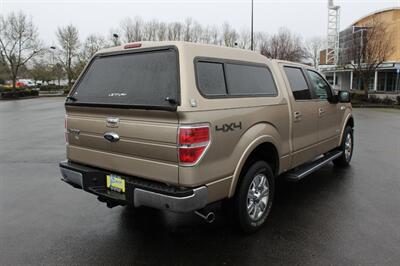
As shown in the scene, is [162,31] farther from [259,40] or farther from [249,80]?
[249,80]

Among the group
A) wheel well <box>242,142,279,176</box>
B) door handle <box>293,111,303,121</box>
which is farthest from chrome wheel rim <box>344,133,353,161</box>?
wheel well <box>242,142,279,176</box>

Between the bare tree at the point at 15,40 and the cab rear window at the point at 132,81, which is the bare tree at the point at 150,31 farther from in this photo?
the cab rear window at the point at 132,81

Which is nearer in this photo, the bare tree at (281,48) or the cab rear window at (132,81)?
the cab rear window at (132,81)

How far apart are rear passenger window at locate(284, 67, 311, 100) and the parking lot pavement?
4.94ft

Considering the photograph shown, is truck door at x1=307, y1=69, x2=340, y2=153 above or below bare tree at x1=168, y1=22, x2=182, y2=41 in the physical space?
below

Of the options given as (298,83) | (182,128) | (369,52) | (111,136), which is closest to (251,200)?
(182,128)

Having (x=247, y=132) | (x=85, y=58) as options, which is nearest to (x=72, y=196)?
(x=247, y=132)

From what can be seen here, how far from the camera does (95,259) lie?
3.38 meters

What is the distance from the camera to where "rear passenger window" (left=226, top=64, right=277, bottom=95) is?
12.3 feet

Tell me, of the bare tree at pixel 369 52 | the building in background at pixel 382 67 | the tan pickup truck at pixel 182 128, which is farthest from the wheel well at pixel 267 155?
the building in background at pixel 382 67

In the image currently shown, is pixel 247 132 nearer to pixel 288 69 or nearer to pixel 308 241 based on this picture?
pixel 308 241

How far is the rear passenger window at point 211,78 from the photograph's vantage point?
11.0 feet

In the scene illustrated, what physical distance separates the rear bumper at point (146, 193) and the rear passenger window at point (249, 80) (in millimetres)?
1183

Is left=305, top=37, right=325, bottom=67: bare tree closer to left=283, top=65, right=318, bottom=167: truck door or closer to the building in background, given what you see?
the building in background
